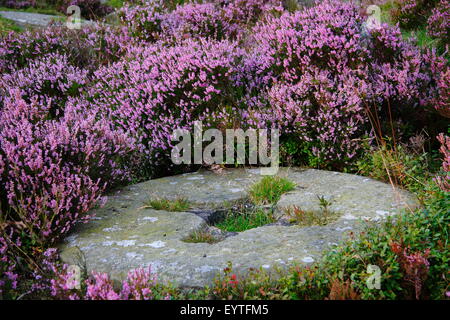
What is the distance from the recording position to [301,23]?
6035 millimetres

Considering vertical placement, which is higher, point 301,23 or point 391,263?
point 301,23

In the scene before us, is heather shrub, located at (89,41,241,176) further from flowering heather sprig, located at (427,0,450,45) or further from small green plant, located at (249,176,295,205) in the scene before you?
flowering heather sprig, located at (427,0,450,45)

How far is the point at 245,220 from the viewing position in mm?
4359

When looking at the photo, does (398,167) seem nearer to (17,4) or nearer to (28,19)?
(28,19)

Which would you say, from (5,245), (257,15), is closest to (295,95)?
(5,245)

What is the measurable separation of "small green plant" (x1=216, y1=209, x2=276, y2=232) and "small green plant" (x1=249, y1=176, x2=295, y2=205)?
0.49 ft

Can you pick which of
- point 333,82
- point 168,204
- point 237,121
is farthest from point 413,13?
point 168,204

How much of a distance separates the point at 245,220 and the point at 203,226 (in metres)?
A: 0.44

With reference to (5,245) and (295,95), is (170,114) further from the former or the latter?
(5,245)

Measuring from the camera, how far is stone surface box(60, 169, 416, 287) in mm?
3395

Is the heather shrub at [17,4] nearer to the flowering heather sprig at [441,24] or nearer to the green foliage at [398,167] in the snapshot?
the flowering heather sprig at [441,24]

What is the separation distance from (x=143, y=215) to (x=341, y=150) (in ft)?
7.17

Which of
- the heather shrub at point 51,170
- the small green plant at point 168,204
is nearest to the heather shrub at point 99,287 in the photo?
the heather shrub at point 51,170

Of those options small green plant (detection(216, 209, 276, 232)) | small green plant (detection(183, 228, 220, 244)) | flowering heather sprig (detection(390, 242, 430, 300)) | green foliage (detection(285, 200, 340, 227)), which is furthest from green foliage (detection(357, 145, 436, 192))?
small green plant (detection(183, 228, 220, 244))
